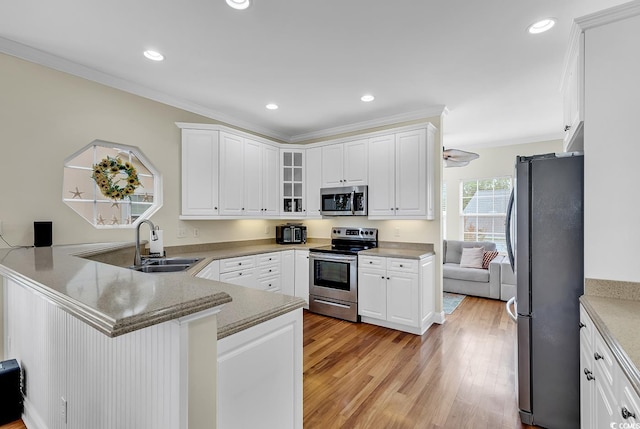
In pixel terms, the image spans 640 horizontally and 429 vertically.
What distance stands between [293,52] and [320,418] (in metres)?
2.78

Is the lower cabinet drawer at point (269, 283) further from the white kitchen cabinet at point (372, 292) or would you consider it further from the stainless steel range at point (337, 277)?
the white kitchen cabinet at point (372, 292)

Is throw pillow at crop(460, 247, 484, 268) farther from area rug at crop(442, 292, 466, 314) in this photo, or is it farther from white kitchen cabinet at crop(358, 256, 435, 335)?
white kitchen cabinet at crop(358, 256, 435, 335)

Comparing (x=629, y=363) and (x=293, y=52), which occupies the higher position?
(x=293, y=52)

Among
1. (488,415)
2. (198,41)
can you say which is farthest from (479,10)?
(488,415)

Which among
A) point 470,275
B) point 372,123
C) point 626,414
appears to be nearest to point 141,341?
point 626,414

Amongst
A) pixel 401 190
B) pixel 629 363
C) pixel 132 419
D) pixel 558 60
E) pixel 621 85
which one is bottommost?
pixel 132 419

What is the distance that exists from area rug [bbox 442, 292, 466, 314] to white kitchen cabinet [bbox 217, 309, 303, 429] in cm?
354

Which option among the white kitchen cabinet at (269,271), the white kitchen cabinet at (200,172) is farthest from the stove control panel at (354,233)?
the white kitchen cabinet at (200,172)

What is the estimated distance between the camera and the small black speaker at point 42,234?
2.37 m

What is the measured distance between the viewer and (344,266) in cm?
387

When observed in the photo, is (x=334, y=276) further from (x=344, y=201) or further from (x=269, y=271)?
(x=344, y=201)

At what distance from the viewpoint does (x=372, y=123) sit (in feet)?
13.9

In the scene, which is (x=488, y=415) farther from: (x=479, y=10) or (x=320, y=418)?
(x=479, y=10)

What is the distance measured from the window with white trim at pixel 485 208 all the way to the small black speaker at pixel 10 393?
21.1ft
